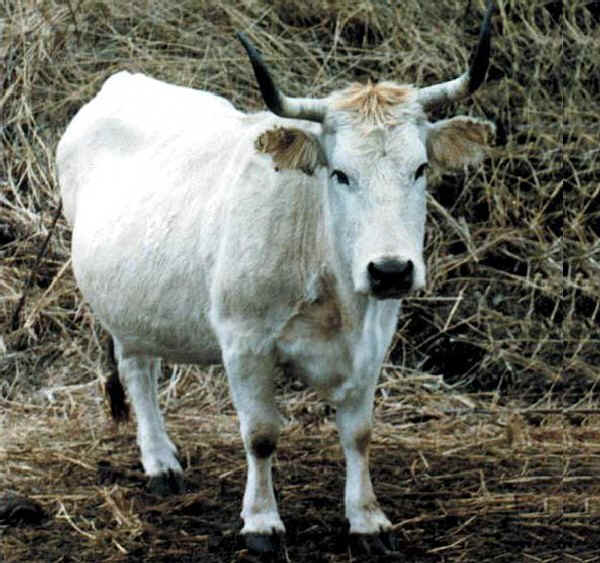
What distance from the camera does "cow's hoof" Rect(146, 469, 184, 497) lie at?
5.75m

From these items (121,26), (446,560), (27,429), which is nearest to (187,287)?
(446,560)

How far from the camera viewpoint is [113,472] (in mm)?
6020

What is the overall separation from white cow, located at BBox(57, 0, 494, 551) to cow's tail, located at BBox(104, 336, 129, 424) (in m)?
0.47

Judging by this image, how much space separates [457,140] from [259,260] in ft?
2.80

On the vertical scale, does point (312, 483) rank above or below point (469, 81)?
below

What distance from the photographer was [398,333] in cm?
749

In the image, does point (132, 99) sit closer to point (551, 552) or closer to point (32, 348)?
point (32, 348)

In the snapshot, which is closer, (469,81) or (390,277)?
(390,277)

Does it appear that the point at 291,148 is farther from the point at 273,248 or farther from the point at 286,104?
the point at 273,248

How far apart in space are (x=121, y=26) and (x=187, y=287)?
4.17 m

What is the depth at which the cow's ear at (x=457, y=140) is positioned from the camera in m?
4.68

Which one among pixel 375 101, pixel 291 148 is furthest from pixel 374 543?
pixel 375 101

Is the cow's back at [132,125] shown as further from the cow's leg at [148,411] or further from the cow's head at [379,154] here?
the cow's head at [379,154]

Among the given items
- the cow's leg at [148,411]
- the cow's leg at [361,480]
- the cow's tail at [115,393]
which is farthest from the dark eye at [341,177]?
the cow's tail at [115,393]
